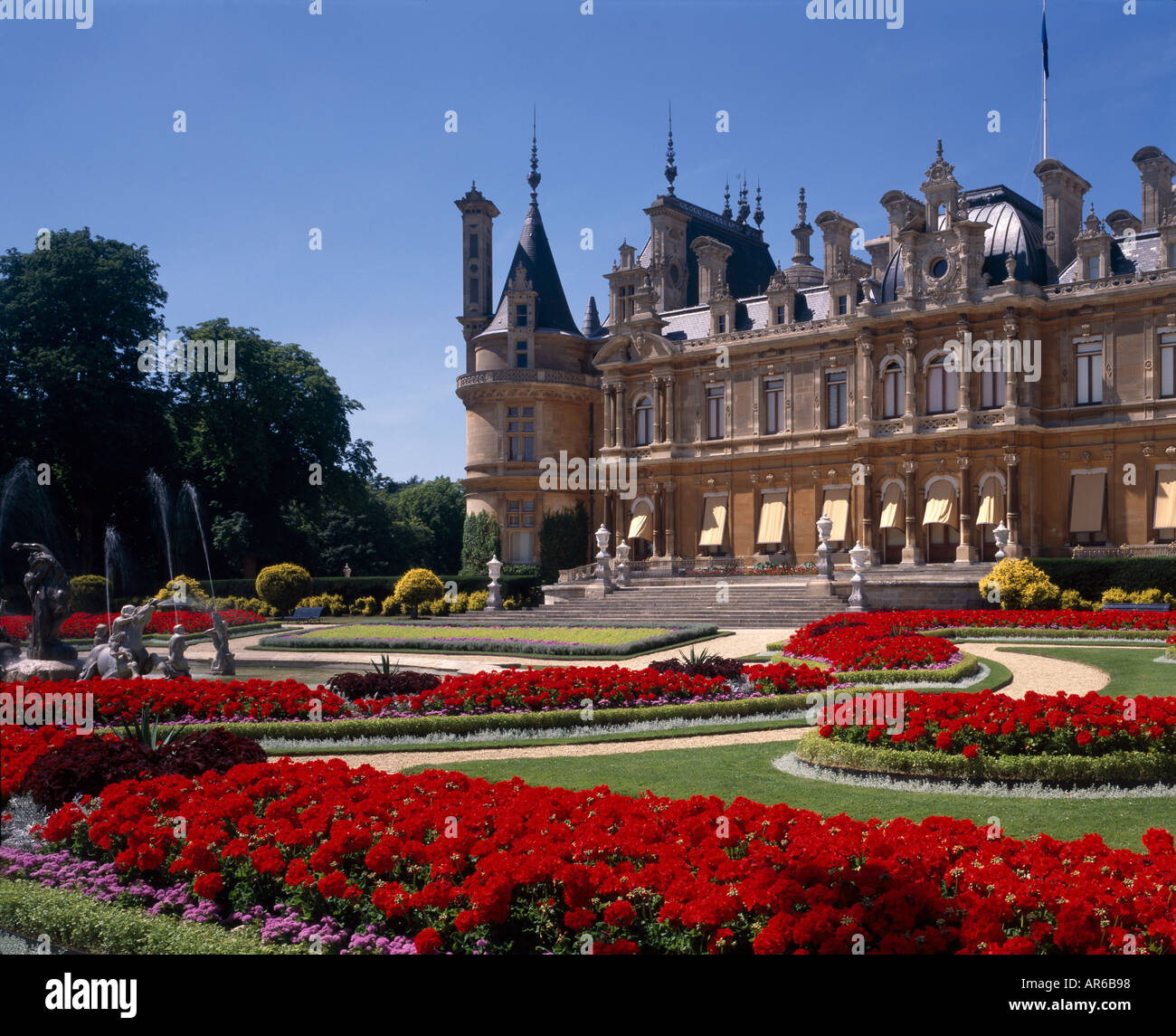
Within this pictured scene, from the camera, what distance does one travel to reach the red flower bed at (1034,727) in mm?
10086

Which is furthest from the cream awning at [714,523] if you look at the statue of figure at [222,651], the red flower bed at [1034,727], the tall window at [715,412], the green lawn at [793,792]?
the red flower bed at [1034,727]

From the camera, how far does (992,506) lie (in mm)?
39344

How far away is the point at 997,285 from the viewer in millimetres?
39250

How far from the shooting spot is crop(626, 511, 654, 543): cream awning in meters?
49.4

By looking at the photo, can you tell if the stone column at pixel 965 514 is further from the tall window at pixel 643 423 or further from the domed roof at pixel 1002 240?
the tall window at pixel 643 423

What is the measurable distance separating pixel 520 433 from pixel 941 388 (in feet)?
66.7

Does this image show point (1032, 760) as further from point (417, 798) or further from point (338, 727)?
point (338, 727)

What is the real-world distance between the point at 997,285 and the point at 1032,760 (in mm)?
33185

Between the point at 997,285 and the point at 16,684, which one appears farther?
the point at 997,285

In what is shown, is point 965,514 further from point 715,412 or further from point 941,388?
point 715,412

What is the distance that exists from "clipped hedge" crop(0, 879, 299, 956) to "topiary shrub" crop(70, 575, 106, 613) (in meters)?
35.5

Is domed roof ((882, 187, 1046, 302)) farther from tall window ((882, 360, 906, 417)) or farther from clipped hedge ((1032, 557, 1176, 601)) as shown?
clipped hedge ((1032, 557, 1176, 601))

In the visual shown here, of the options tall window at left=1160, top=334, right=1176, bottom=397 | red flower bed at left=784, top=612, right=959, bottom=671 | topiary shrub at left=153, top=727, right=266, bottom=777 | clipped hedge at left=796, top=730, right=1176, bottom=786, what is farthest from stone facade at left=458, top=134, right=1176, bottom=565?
topiary shrub at left=153, top=727, right=266, bottom=777
